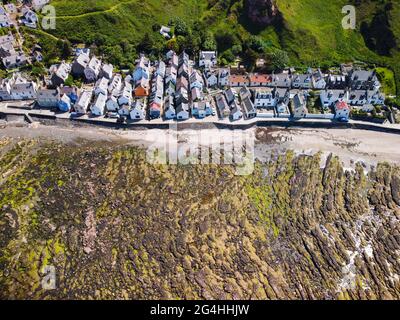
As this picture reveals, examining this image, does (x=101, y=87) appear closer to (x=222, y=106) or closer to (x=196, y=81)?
(x=196, y=81)

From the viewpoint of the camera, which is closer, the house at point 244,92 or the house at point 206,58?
the house at point 244,92

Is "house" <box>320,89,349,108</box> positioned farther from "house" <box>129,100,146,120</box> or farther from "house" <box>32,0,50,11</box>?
"house" <box>32,0,50,11</box>

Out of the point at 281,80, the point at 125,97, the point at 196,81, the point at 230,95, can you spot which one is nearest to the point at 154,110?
the point at 125,97

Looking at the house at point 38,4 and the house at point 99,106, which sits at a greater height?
the house at point 38,4

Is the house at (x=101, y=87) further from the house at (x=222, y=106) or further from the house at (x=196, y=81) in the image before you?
the house at (x=222, y=106)

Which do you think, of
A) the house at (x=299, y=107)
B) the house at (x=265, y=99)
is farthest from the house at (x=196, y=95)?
the house at (x=299, y=107)
